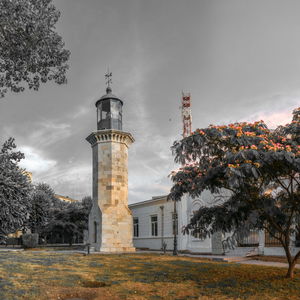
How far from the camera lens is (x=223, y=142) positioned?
10.4 meters

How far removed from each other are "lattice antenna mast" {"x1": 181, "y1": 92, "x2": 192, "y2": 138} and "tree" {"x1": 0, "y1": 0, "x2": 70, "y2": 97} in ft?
100

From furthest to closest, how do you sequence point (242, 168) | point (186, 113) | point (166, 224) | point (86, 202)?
1. point (86, 202)
2. point (186, 113)
3. point (166, 224)
4. point (242, 168)

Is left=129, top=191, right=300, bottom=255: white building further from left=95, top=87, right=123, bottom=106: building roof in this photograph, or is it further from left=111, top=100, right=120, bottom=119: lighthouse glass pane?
left=95, top=87, right=123, bottom=106: building roof

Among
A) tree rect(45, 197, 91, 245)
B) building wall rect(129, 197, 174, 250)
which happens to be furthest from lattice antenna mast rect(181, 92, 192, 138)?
tree rect(45, 197, 91, 245)

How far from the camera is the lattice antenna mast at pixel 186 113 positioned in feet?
134

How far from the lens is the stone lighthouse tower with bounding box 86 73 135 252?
27.6 metres

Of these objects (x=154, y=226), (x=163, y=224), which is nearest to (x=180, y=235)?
(x=163, y=224)

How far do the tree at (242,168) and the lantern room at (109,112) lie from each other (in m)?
18.3

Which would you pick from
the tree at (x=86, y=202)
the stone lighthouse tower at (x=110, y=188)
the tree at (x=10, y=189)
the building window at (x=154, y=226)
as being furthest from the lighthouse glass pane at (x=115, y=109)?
the tree at (x=86, y=202)

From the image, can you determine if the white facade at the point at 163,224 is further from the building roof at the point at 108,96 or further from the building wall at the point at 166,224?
the building roof at the point at 108,96

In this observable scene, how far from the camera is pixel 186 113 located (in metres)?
41.7

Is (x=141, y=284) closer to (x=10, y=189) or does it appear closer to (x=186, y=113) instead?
(x=10, y=189)

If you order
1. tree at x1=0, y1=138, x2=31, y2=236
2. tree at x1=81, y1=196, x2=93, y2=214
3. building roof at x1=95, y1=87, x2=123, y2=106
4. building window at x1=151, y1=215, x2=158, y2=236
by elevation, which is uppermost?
building roof at x1=95, y1=87, x2=123, y2=106

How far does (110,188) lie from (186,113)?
1738 cm
